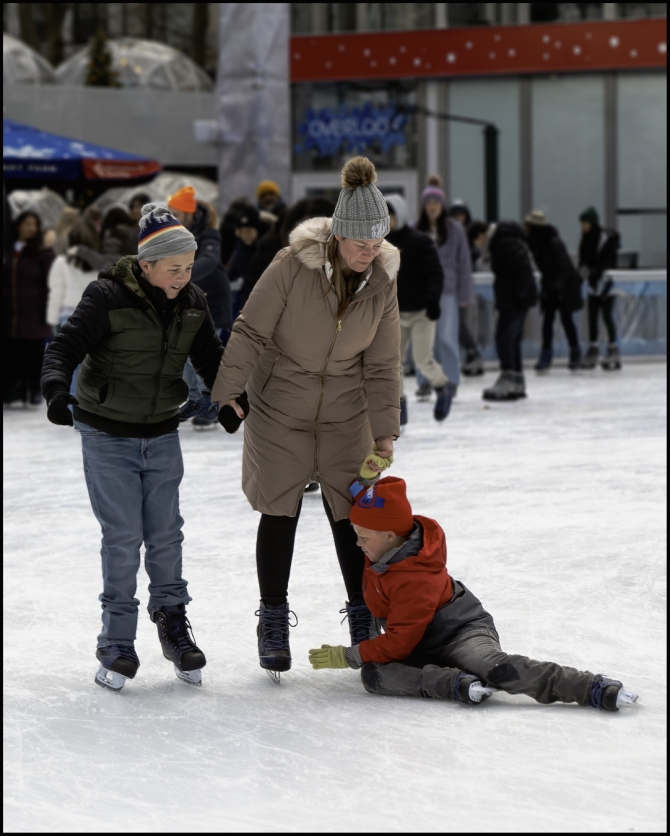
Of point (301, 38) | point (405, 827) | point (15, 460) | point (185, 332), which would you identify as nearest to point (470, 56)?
point (301, 38)

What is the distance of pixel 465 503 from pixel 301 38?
43.5 feet

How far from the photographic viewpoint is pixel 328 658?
3418 mm

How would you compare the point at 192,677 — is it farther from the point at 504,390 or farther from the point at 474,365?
the point at 474,365

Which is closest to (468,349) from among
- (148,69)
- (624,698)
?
(624,698)

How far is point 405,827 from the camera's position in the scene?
2516 mm

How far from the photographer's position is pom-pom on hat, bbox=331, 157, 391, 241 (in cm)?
331

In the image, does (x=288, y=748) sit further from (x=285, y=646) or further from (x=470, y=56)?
(x=470, y=56)

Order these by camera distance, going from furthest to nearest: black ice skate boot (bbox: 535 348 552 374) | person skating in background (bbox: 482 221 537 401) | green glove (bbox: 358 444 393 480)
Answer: black ice skate boot (bbox: 535 348 552 374) → person skating in background (bbox: 482 221 537 401) → green glove (bbox: 358 444 393 480)

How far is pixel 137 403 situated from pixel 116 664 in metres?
0.68

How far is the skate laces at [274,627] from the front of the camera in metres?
3.51

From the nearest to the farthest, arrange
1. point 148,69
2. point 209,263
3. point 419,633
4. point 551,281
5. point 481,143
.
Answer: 1. point 419,633
2. point 209,263
3. point 551,281
4. point 481,143
5. point 148,69

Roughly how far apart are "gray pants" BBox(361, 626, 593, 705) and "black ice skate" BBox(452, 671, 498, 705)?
15 mm

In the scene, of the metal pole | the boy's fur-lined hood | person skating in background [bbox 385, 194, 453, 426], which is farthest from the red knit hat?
the metal pole

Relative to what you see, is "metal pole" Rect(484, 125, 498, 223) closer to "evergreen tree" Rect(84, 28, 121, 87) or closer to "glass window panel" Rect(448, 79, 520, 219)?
"glass window panel" Rect(448, 79, 520, 219)
